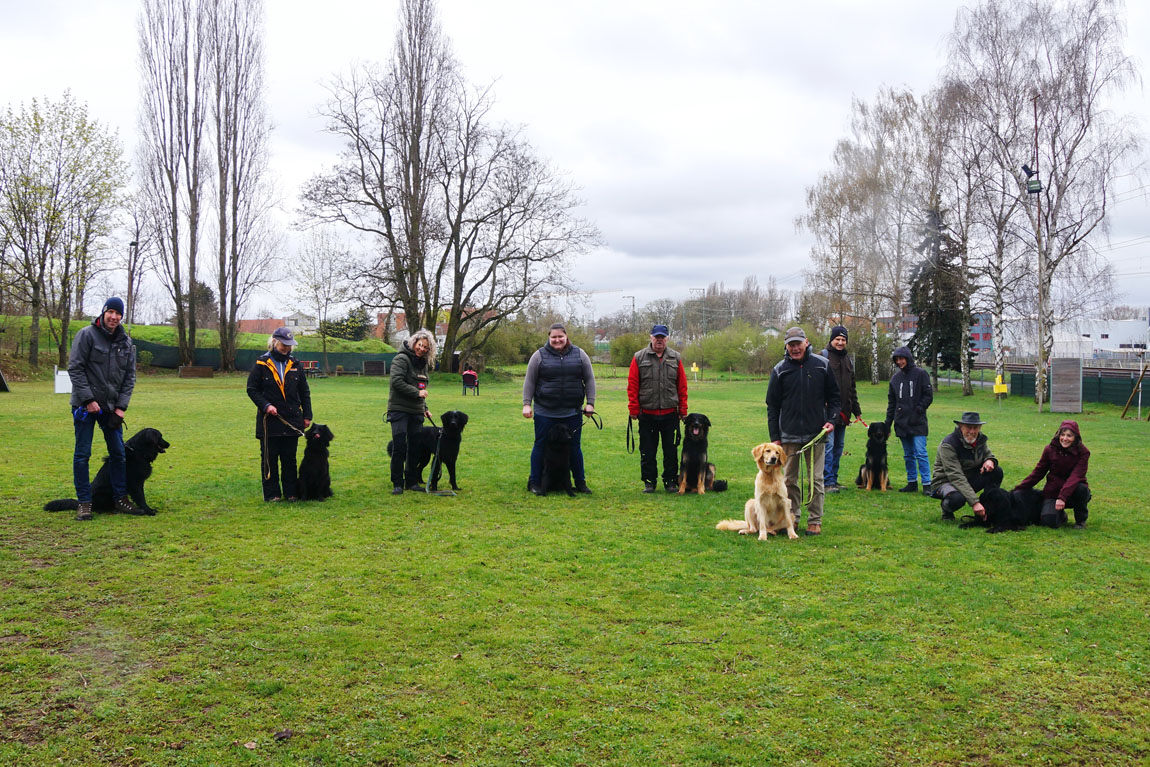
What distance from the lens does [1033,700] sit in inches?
134

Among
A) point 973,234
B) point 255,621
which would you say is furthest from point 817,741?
point 973,234

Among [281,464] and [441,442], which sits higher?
[441,442]

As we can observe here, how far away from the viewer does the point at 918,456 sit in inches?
350

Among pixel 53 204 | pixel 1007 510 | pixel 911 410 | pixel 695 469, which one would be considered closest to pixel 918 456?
pixel 911 410

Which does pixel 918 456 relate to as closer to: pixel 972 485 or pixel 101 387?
pixel 972 485

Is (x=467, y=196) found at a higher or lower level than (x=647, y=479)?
higher

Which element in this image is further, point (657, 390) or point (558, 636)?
point (657, 390)

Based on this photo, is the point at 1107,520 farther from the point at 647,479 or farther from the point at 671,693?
the point at 671,693

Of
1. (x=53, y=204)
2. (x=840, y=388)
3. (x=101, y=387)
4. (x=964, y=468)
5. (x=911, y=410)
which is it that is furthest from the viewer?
(x=53, y=204)

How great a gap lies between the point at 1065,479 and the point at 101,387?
28.4ft

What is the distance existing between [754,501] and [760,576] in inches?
51.0

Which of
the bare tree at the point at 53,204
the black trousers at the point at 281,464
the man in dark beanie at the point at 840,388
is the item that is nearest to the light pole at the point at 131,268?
the bare tree at the point at 53,204

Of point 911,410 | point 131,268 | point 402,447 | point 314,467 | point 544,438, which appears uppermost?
point 131,268

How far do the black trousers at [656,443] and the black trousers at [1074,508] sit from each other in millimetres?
3572
